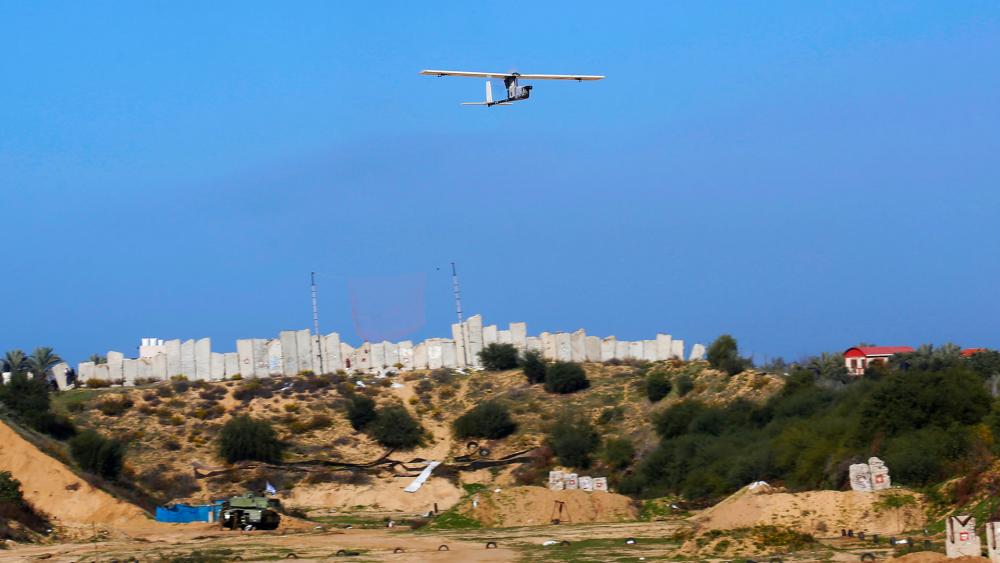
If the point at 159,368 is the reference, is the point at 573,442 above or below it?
below

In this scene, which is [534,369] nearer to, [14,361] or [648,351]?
[648,351]

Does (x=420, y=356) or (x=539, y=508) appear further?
(x=420, y=356)

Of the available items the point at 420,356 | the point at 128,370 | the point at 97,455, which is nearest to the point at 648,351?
the point at 420,356

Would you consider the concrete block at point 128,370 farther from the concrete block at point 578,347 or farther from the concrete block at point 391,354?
the concrete block at point 578,347

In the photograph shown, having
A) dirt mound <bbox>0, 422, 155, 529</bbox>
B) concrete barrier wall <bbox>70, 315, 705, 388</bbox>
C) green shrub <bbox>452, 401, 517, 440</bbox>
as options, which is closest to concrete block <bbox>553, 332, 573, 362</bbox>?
concrete barrier wall <bbox>70, 315, 705, 388</bbox>

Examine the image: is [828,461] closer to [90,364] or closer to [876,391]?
[876,391]

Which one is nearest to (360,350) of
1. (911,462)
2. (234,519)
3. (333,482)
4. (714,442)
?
(333,482)

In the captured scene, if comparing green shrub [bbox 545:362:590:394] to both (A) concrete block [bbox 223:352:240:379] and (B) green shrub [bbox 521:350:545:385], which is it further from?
(A) concrete block [bbox 223:352:240:379]
